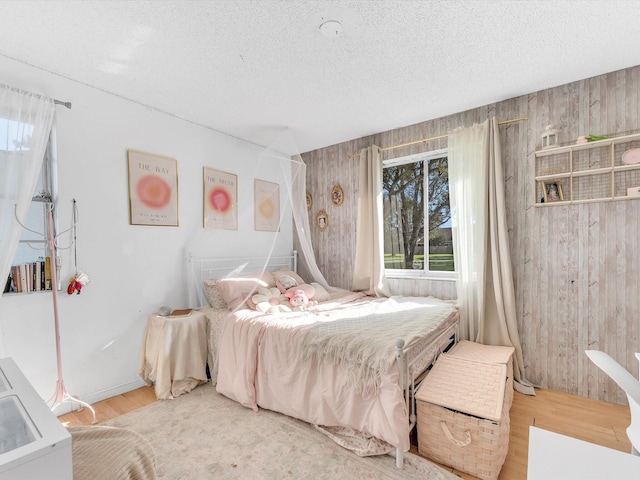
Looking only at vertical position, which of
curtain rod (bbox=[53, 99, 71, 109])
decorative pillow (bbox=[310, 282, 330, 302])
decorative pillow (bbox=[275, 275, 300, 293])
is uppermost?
curtain rod (bbox=[53, 99, 71, 109])

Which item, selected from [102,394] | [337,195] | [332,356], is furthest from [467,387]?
[102,394]

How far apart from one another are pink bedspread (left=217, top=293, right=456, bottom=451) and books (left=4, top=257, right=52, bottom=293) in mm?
1450

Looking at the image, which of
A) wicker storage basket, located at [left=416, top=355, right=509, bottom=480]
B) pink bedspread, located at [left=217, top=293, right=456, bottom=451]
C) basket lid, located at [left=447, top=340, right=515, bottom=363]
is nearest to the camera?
wicker storage basket, located at [left=416, top=355, right=509, bottom=480]

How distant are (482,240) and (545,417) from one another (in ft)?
5.06

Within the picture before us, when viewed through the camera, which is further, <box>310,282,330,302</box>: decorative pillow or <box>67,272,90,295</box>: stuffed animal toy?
<box>310,282,330,302</box>: decorative pillow

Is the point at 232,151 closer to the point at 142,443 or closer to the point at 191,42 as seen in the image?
the point at 191,42

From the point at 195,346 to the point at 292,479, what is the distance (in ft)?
5.05

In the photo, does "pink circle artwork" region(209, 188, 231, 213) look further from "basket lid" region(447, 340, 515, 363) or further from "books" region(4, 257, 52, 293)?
"basket lid" region(447, 340, 515, 363)

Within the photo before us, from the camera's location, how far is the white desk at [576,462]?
0.74 metres

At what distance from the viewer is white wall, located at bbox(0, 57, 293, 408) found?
2.39 m

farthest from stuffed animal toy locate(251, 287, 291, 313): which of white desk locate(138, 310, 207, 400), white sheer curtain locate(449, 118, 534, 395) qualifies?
white sheer curtain locate(449, 118, 534, 395)

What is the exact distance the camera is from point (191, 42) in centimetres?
212

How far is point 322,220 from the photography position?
4.46 m

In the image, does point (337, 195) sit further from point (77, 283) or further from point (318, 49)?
point (77, 283)
